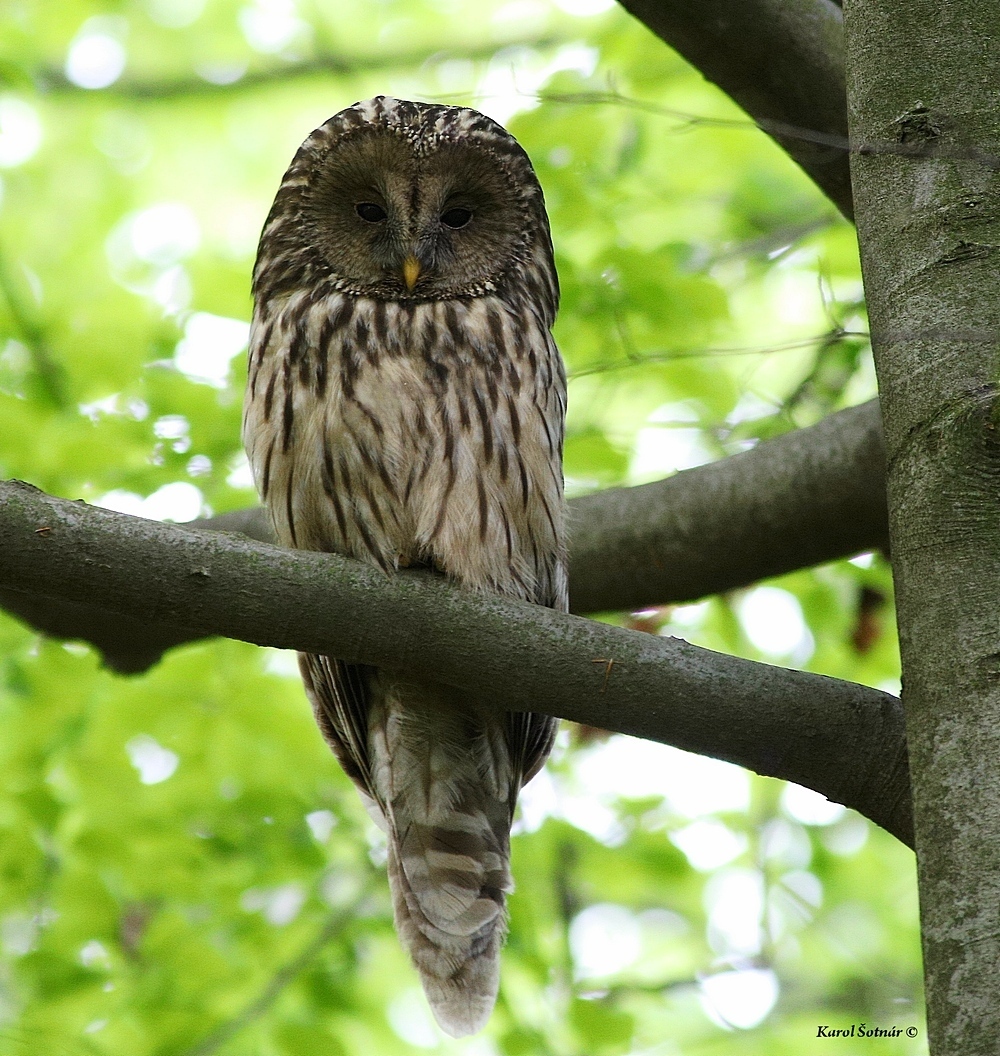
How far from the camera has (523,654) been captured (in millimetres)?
2211

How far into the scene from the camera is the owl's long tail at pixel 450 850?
3.34 meters

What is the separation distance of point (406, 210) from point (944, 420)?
1.75 m

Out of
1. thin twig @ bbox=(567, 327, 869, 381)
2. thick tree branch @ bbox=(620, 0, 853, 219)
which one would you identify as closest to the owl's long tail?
thin twig @ bbox=(567, 327, 869, 381)

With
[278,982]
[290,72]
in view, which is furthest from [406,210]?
[290,72]

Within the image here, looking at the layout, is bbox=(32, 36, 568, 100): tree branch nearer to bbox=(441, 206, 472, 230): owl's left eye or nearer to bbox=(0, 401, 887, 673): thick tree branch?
bbox=(441, 206, 472, 230): owl's left eye

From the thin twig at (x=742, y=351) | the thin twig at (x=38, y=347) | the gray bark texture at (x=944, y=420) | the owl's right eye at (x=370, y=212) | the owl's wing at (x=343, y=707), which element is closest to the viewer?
the gray bark texture at (x=944, y=420)

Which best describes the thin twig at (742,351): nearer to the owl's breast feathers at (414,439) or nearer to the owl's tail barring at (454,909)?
the owl's breast feathers at (414,439)

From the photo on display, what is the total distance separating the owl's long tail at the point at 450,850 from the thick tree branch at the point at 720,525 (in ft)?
1.88

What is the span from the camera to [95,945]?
4.54m

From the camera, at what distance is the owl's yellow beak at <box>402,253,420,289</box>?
333 centimetres

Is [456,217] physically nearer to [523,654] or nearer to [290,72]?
[523,654]

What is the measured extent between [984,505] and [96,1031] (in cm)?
310

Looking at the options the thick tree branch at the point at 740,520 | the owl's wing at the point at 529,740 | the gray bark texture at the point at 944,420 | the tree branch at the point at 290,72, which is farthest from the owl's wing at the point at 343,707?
the tree branch at the point at 290,72

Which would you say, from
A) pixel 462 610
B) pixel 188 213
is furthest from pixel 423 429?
pixel 188 213
